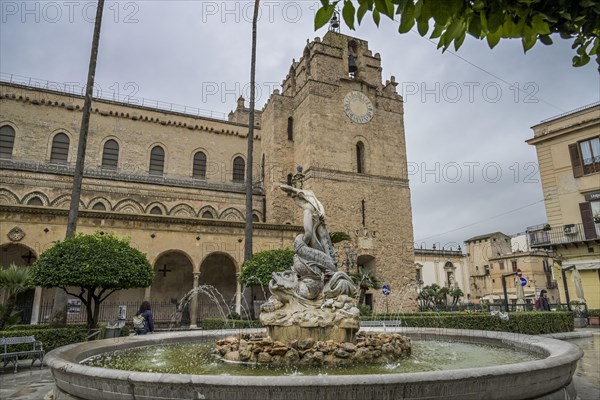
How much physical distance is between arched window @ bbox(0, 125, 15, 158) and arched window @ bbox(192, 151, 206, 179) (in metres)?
11.2

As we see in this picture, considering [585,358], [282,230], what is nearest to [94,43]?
[282,230]

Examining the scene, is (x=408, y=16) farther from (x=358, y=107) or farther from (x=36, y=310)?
(x=358, y=107)

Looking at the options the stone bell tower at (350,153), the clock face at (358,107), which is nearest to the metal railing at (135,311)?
the stone bell tower at (350,153)

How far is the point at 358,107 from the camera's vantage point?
94.1 ft

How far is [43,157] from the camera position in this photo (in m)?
25.0

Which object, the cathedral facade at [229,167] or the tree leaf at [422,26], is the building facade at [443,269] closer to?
the cathedral facade at [229,167]

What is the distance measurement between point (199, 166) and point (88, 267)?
19040mm

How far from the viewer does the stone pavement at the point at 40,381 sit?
209 inches

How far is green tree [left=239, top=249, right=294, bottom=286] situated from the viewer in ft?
47.0

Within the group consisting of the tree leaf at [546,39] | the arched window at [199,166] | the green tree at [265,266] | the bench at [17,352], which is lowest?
the bench at [17,352]

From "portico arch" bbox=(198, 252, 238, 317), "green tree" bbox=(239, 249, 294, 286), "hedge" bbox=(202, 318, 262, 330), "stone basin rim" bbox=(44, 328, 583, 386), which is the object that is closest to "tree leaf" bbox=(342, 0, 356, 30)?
"stone basin rim" bbox=(44, 328, 583, 386)

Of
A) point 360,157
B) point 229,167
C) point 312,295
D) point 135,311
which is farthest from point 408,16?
point 229,167

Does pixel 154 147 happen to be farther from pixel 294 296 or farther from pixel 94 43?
pixel 294 296

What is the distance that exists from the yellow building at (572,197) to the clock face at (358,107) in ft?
35.6
